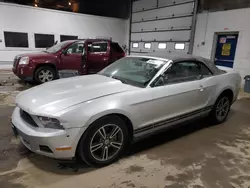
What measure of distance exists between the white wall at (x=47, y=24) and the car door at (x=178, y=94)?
31.2 feet

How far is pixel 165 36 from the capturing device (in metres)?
10.3

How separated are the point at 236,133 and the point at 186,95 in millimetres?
1374

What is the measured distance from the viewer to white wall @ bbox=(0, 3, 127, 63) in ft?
30.7

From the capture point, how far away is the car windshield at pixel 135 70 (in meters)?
2.64

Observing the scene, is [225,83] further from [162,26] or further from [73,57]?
[162,26]

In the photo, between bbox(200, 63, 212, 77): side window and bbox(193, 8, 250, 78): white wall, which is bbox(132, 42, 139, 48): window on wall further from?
bbox(200, 63, 212, 77): side window

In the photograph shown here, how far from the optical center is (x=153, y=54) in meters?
3.26

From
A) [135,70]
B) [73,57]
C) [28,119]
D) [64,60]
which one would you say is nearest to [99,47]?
[73,57]

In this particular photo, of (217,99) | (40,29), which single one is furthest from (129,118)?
(40,29)

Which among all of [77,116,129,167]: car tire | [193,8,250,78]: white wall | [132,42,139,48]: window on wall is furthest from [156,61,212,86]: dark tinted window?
[132,42,139,48]: window on wall

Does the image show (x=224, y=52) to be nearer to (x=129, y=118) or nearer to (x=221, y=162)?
(x=221, y=162)

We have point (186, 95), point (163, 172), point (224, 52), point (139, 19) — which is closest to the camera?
point (163, 172)

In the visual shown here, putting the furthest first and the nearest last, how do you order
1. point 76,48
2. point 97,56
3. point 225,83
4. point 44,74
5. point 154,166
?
1. point 97,56
2. point 76,48
3. point 44,74
4. point 225,83
5. point 154,166

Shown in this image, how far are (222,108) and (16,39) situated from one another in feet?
32.9
